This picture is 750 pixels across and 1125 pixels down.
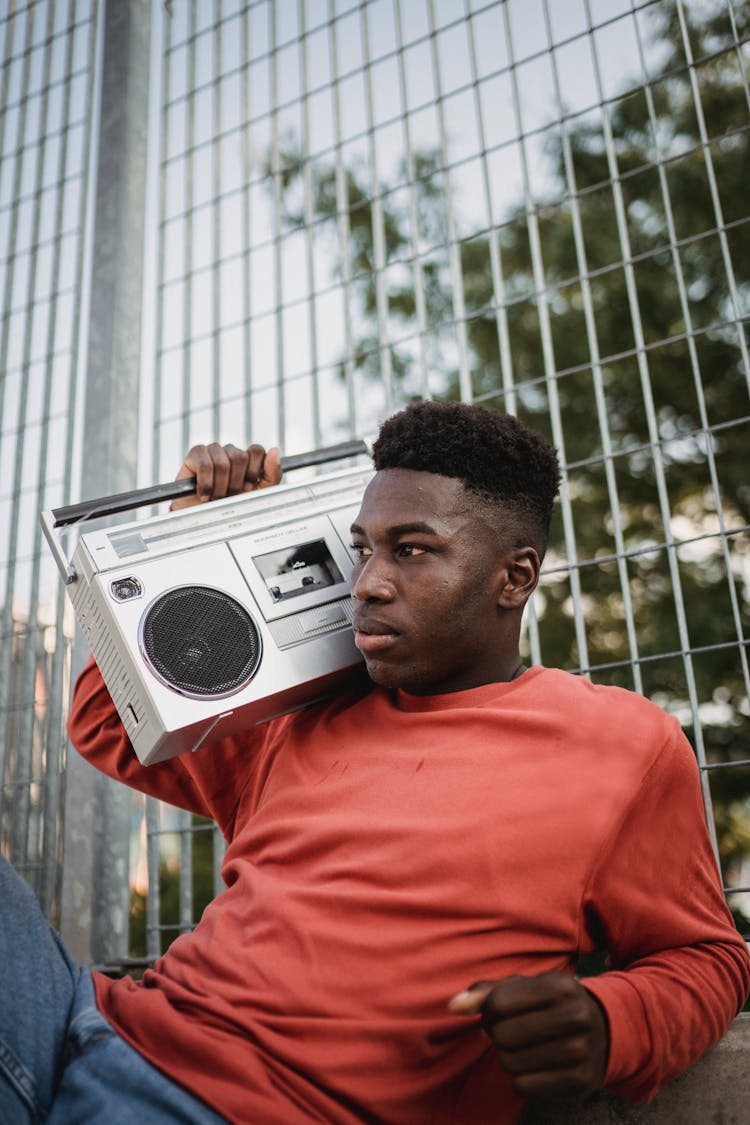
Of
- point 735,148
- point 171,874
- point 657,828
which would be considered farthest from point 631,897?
point 735,148

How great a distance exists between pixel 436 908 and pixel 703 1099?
1.27ft

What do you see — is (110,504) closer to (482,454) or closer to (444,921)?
(482,454)

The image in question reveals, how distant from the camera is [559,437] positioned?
6.45ft

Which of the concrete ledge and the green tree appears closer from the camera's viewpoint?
the concrete ledge

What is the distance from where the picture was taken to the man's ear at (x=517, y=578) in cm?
133

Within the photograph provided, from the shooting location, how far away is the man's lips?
4.10 feet

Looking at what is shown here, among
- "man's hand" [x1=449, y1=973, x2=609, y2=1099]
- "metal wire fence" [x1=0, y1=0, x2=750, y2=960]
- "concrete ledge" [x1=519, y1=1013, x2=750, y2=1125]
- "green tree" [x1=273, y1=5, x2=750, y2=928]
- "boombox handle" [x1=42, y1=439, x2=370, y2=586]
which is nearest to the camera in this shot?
"man's hand" [x1=449, y1=973, x2=609, y2=1099]

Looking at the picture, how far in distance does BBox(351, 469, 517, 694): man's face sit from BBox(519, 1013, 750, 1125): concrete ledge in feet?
1.60

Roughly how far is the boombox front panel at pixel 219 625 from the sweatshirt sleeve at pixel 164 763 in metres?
0.10

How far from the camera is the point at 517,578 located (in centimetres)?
134

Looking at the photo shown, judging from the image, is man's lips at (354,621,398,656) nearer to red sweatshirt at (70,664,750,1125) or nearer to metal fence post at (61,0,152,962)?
red sweatshirt at (70,664,750,1125)

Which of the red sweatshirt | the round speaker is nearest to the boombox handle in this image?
the round speaker

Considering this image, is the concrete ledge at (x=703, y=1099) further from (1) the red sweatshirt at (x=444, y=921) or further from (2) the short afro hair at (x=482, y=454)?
(2) the short afro hair at (x=482, y=454)

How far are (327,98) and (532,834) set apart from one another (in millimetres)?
1938
